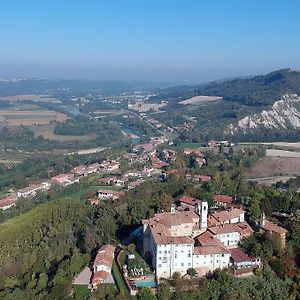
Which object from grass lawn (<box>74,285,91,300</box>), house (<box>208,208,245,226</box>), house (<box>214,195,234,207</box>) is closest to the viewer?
grass lawn (<box>74,285,91,300</box>)

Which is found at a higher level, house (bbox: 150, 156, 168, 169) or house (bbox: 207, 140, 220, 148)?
house (bbox: 150, 156, 168, 169)

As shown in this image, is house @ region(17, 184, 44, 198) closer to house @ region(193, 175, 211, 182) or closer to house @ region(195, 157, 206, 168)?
house @ region(193, 175, 211, 182)

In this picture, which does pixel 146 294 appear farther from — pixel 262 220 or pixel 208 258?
pixel 262 220

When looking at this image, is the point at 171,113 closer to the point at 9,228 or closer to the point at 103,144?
the point at 103,144

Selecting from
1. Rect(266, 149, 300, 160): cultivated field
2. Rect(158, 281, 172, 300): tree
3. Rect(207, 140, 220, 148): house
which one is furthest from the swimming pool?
Rect(207, 140, 220, 148): house

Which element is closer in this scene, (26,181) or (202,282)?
(202,282)

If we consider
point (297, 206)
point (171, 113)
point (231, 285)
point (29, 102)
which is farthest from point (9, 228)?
point (29, 102)
